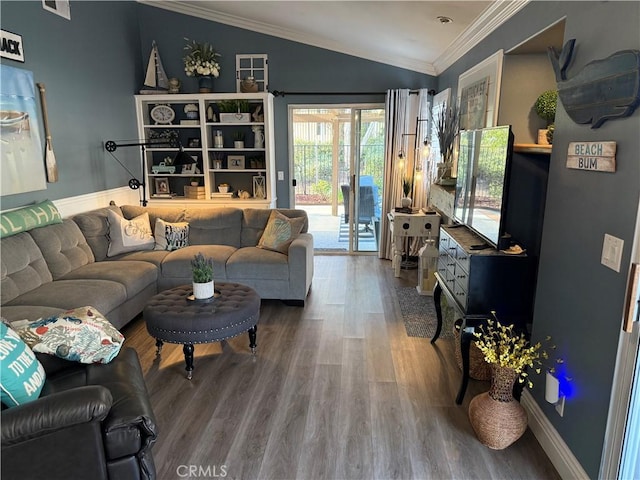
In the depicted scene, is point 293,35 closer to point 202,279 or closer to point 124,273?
point 124,273

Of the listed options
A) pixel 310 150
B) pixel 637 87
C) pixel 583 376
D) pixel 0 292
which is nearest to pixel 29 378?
pixel 0 292

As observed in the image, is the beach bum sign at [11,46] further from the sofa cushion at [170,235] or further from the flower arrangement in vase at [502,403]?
the flower arrangement in vase at [502,403]

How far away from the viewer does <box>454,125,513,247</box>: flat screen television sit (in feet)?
8.04

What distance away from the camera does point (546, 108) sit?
9.16 ft

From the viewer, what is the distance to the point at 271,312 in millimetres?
4172

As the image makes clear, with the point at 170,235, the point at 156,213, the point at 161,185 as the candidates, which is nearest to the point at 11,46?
the point at 156,213

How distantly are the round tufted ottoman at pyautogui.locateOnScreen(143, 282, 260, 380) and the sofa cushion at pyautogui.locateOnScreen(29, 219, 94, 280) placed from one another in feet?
3.65

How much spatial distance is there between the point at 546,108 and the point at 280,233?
2.56 meters

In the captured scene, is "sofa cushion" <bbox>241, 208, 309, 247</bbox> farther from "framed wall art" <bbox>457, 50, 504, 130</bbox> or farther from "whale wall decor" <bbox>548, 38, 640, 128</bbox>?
"whale wall decor" <bbox>548, 38, 640, 128</bbox>

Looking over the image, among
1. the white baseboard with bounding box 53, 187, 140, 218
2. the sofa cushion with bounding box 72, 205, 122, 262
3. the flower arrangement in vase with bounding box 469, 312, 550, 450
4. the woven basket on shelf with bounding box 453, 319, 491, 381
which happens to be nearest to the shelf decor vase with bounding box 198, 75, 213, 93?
the white baseboard with bounding box 53, 187, 140, 218

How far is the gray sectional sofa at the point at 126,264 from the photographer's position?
3.16m

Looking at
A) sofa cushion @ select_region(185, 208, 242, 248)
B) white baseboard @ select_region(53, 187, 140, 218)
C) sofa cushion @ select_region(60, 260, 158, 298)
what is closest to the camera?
sofa cushion @ select_region(60, 260, 158, 298)

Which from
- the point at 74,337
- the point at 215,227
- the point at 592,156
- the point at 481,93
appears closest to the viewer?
the point at 592,156

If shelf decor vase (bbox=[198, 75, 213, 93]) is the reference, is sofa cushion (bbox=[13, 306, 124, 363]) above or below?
below
